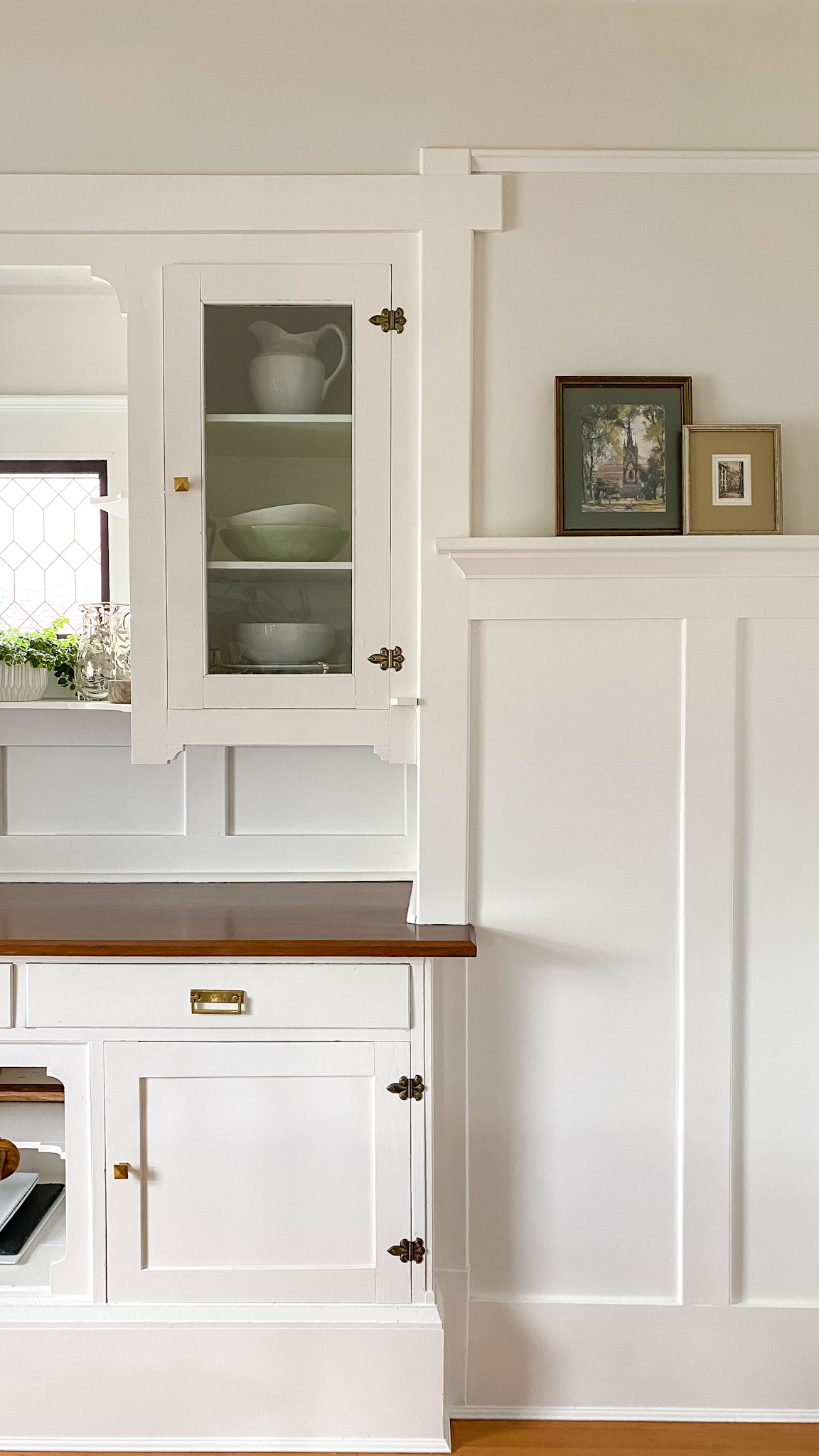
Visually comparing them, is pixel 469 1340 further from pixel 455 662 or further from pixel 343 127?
pixel 343 127

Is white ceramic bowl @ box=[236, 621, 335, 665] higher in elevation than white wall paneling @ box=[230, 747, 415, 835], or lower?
higher

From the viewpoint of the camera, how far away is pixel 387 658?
75.3 inches

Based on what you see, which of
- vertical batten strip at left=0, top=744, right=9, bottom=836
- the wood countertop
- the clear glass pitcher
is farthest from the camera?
vertical batten strip at left=0, top=744, right=9, bottom=836

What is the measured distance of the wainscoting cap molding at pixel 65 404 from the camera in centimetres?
226

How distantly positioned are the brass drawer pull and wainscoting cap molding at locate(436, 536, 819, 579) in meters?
Result: 0.91

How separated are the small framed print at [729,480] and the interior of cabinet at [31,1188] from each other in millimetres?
1704

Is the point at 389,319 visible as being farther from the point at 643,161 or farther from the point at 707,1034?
the point at 707,1034

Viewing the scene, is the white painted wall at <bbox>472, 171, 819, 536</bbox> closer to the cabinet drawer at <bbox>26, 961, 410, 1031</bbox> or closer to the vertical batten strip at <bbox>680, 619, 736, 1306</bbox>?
the vertical batten strip at <bbox>680, 619, 736, 1306</bbox>

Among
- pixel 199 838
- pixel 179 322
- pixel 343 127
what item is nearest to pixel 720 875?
pixel 199 838

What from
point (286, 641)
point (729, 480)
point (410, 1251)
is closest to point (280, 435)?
point (286, 641)

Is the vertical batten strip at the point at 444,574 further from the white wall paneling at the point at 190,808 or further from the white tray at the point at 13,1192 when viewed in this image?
the white tray at the point at 13,1192

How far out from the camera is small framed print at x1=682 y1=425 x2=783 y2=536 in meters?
1.89

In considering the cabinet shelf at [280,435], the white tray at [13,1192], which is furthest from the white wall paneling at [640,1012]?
the white tray at [13,1192]

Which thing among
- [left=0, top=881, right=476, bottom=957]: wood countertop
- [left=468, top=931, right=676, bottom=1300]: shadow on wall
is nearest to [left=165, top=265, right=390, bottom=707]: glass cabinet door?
[left=0, top=881, right=476, bottom=957]: wood countertop
